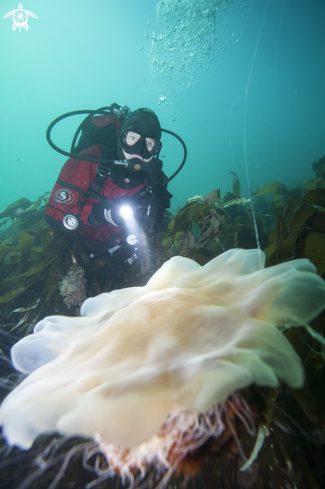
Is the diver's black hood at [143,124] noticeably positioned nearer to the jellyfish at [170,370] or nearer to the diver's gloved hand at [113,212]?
the diver's gloved hand at [113,212]

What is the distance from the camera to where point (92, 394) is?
2.25 ft

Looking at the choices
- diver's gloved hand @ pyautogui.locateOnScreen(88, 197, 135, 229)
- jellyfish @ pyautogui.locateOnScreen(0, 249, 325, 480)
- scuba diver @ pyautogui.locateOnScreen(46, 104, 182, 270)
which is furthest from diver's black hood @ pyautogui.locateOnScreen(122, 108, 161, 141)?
jellyfish @ pyautogui.locateOnScreen(0, 249, 325, 480)

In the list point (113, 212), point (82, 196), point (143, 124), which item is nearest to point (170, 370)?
point (113, 212)

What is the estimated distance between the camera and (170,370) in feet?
2.30

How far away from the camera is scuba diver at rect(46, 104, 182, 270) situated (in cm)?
328

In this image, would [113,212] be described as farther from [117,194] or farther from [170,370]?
[170,370]

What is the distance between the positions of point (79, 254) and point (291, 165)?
57.1 meters

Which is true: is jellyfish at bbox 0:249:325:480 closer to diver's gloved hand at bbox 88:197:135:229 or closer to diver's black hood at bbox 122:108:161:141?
diver's gloved hand at bbox 88:197:135:229

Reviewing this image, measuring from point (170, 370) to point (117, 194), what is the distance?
313 centimetres

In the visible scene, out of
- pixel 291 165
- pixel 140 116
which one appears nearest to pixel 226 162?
pixel 291 165

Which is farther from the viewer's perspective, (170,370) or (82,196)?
(82,196)

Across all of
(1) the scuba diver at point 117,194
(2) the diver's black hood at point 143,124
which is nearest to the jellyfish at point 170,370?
(1) the scuba diver at point 117,194

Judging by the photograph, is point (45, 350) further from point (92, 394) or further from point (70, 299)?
point (70, 299)

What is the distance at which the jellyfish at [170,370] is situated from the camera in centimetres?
64
